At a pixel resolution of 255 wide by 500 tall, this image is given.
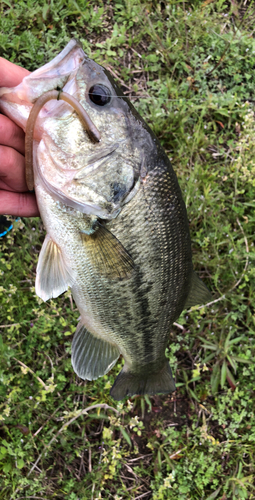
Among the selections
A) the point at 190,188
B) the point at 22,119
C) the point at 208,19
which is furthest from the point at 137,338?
the point at 208,19

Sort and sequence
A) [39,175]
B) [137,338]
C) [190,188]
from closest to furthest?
[39,175], [137,338], [190,188]

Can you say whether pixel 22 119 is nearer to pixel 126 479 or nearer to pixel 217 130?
pixel 217 130

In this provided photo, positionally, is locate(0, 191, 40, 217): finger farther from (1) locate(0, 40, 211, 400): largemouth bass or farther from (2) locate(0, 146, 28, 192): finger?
(1) locate(0, 40, 211, 400): largemouth bass

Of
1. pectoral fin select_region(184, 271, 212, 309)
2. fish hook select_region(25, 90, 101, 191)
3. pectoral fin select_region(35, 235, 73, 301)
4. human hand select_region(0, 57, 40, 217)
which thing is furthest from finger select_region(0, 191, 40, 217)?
pectoral fin select_region(184, 271, 212, 309)

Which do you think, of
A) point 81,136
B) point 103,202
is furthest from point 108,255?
point 81,136

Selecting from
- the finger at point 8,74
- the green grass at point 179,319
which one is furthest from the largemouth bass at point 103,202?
the green grass at point 179,319

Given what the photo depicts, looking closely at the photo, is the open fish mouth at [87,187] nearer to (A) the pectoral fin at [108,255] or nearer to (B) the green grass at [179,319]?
(A) the pectoral fin at [108,255]
